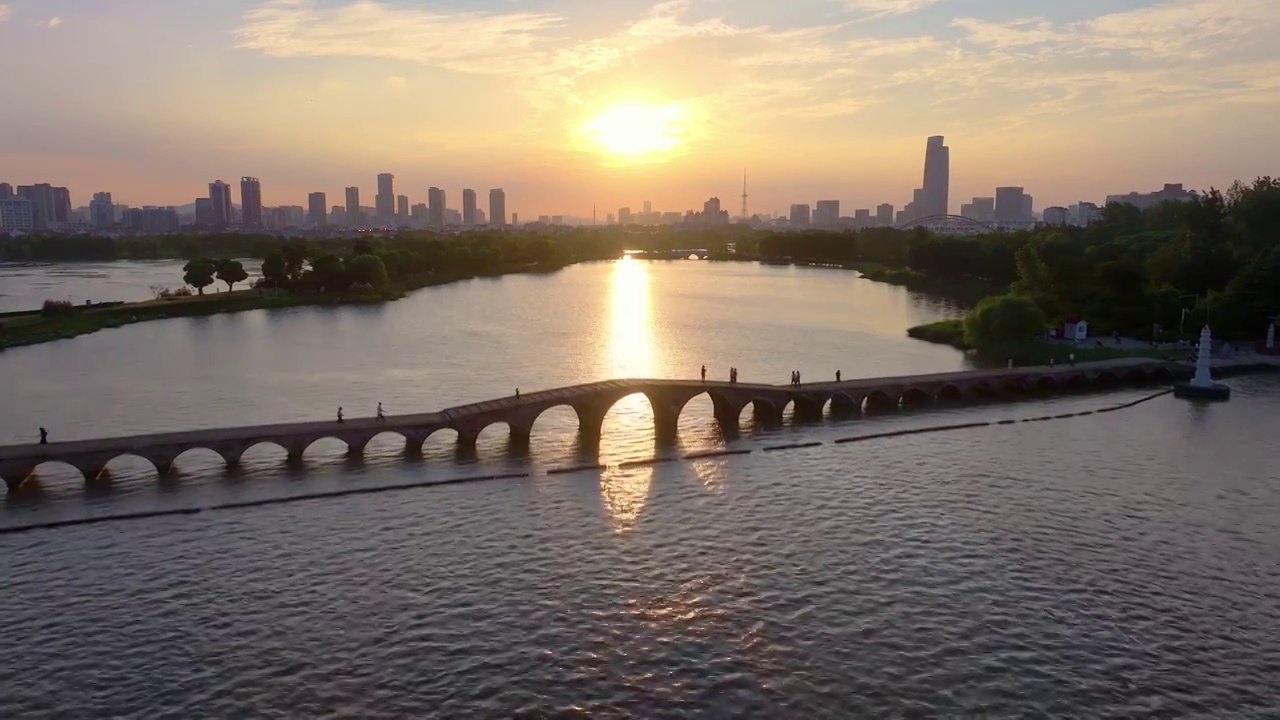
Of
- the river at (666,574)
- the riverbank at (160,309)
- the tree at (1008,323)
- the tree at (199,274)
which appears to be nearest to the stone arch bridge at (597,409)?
the river at (666,574)

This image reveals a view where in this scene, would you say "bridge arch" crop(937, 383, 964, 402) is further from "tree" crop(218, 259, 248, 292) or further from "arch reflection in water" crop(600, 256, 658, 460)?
"tree" crop(218, 259, 248, 292)

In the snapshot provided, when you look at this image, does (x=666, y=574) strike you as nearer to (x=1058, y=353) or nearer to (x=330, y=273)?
(x=1058, y=353)

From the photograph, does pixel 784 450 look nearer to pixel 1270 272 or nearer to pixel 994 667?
pixel 994 667

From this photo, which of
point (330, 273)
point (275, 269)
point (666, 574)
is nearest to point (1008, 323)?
point (666, 574)

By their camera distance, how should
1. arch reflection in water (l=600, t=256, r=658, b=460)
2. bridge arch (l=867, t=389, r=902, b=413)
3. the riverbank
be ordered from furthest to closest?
the riverbank, bridge arch (l=867, t=389, r=902, b=413), arch reflection in water (l=600, t=256, r=658, b=460)

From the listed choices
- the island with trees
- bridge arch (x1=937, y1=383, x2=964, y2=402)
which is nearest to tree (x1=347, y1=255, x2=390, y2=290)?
the island with trees

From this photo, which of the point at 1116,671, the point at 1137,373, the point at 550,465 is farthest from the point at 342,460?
the point at 1137,373
